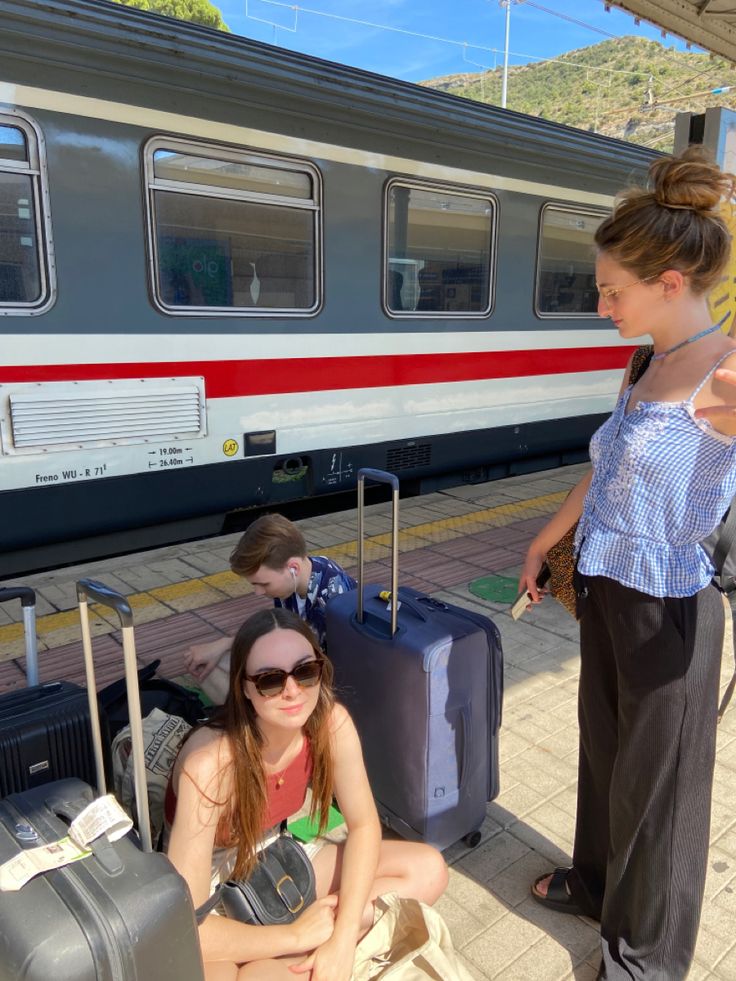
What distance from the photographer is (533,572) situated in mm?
2092

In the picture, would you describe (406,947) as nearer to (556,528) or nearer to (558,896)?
(558,896)

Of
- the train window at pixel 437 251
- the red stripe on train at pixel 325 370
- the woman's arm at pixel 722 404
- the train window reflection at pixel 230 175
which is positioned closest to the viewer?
the woman's arm at pixel 722 404

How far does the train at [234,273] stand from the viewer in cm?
377

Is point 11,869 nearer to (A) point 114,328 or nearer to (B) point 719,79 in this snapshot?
(A) point 114,328

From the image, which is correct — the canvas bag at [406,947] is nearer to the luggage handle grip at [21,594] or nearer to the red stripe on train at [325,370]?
the luggage handle grip at [21,594]

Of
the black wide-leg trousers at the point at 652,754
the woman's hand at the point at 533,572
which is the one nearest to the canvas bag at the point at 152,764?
the woman's hand at the point at 533,572

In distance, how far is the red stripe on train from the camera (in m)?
3.98

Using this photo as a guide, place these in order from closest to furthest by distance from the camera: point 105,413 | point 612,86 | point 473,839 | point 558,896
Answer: point 558,896 → point 473,839 → point 105,413 → point 612,86

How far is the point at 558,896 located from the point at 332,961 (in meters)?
0.76

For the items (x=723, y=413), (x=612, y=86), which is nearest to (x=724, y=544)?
(x=723, y=413)

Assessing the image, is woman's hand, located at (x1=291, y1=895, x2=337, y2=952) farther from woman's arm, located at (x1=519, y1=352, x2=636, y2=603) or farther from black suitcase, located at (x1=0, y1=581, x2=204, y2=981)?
woman's arm, located at (x1=519, y1=352, x2=636, y2=603)

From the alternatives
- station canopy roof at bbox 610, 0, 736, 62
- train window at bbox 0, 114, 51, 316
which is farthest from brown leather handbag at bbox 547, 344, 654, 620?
station canopy roof at bbox 610, 0, 736, 62

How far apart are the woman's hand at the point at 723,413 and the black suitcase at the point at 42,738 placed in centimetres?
161

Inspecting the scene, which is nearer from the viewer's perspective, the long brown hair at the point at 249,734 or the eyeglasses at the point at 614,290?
the eyeglasses at the point at 614,290
